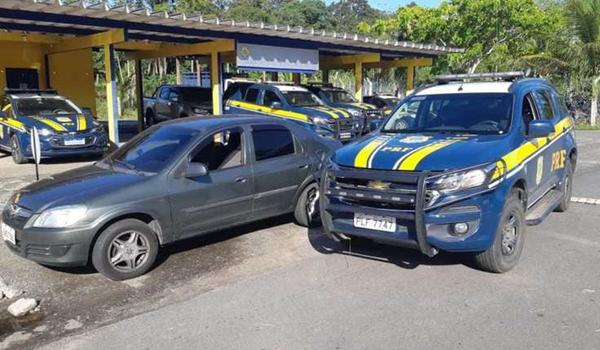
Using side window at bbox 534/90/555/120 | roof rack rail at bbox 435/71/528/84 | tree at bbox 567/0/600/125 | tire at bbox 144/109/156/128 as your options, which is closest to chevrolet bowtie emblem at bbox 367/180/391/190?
roof rack rail at bbox 435/71/528/84

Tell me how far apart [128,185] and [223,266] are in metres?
1.24

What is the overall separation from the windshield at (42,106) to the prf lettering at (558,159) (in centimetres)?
1081

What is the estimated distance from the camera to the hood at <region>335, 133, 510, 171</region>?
4.83m

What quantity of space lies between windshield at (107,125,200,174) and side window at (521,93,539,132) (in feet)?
11.6

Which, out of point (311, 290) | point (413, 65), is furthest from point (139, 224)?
point (413, 65)

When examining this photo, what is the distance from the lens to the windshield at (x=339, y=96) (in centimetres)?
1712

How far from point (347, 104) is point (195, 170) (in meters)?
11.6

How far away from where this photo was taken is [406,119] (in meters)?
6.39

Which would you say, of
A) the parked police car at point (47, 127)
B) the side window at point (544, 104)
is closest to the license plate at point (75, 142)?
the parked police car at point (47, 127)

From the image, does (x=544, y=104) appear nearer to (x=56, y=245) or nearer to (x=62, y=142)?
(x=56, y=245)

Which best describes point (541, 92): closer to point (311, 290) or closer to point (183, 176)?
point (311, 290)

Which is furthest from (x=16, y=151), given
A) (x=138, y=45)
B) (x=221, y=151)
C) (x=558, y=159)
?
(x=558, y=159)

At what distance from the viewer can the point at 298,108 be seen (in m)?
14.4

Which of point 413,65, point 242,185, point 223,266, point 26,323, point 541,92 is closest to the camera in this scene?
point 26,323
